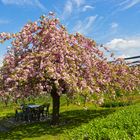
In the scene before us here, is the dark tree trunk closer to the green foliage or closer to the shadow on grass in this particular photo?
the shadow on grass

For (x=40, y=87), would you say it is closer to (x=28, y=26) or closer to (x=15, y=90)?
(x=15, y=90)

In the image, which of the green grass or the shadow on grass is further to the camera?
the shadow on grass

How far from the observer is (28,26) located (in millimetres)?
26531

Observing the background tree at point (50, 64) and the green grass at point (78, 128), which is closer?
the green grass at point (78, 128)

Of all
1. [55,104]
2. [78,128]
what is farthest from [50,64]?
[78,128]

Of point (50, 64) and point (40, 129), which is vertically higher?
point (50, 64)

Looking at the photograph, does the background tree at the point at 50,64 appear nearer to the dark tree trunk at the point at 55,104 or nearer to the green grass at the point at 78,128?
the dark tree trunk at the point at 55,104

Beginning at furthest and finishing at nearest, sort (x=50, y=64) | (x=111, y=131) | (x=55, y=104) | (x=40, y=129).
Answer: (x=55, y=104)
(x=40, y=129)
(x=50, y=64)
(x=111, y=131)

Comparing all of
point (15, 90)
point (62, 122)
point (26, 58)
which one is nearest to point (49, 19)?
point (26, 58)

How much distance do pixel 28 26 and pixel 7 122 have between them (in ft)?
31.6

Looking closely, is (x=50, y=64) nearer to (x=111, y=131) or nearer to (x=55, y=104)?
(x=55, y=104)

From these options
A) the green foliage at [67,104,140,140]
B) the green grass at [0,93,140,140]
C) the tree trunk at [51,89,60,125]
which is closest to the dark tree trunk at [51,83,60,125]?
the tree trunk at [51,89,60,125]

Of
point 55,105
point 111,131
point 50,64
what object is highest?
point 50,64

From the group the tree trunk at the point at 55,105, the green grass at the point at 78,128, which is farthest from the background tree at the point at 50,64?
the green grass at the point at 78,128
